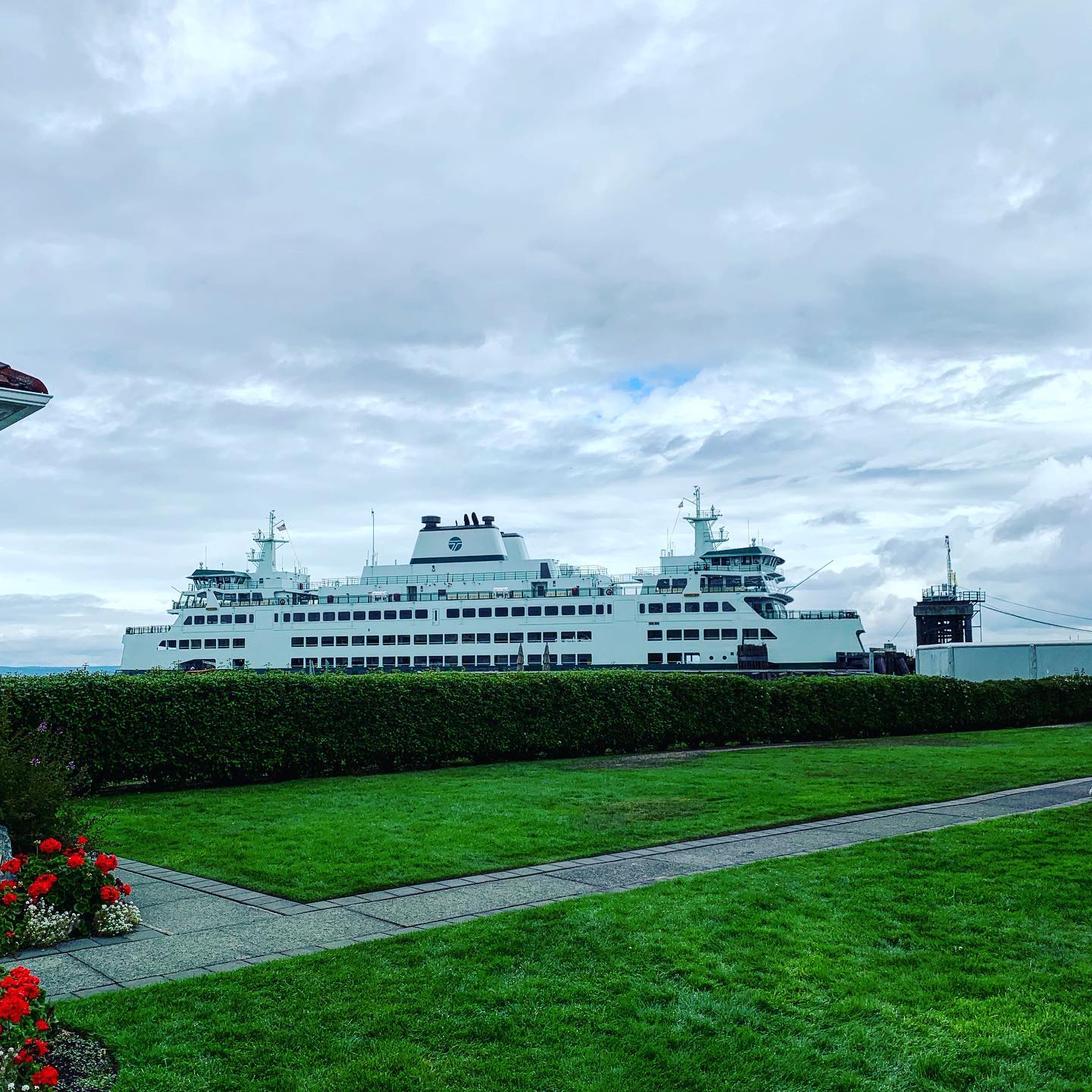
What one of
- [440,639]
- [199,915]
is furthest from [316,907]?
[440,639]

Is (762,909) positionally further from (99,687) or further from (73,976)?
(99,687)

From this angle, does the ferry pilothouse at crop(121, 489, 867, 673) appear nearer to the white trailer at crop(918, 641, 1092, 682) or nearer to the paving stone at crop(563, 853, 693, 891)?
the white trailer at crop(918, 641, 1092, 682)

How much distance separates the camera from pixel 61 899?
6.26 metres

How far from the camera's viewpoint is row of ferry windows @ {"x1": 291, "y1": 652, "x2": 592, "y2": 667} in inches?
1981

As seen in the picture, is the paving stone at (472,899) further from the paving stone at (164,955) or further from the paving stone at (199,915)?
the paving stone at (164,955)

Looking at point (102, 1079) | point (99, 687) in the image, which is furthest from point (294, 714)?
point (102, 1079)

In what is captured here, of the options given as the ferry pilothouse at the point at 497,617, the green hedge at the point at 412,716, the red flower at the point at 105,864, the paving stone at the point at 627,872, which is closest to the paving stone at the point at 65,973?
the red flower at the point at 105,864

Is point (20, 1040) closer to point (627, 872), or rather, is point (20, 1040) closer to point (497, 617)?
point (627, 872)

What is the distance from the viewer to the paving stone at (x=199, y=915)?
6.27 m

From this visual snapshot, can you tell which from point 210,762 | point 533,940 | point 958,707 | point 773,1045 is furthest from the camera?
point 958,707

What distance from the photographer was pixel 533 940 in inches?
223

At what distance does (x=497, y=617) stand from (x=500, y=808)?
4105cm

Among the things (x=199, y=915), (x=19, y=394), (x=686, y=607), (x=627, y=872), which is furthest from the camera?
(x=686, y=607)

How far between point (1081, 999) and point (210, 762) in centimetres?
1232
